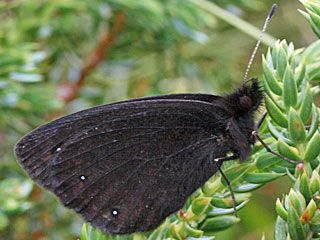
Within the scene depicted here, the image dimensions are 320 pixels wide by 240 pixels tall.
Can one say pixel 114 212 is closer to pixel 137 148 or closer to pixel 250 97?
pixel 137 148

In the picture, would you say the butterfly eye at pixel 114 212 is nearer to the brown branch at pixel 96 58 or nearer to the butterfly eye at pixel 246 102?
the butterfly eye at pixel 246 102

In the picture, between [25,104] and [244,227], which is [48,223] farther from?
[244,227]

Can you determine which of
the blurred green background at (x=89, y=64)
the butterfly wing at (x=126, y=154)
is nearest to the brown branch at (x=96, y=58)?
the blurred green background at (x=89, y=64)

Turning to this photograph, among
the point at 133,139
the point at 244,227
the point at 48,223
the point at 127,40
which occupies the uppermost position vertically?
Answer: the point at 133,139

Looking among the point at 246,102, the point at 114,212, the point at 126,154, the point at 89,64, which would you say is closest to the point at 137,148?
the point at 126,154

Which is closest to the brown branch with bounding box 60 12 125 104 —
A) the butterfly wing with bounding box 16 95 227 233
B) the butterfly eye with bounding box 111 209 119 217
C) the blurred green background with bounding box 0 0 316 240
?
the blurred green background with bounding box 0 0 316 240

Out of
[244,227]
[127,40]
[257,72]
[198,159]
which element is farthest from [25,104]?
[244,227]

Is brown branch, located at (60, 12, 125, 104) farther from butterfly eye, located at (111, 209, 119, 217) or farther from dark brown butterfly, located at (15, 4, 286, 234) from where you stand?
butterfly eye, located at (111, 209, 119, 217)
